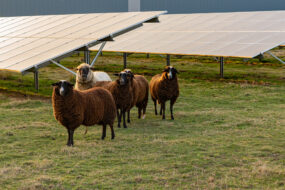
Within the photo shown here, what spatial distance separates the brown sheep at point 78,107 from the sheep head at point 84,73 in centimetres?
263

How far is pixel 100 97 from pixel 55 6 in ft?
144

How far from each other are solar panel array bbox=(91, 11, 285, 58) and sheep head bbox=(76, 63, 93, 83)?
887 centimetres

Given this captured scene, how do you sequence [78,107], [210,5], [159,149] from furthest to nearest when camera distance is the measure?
[210,5] < [78,107] < [159,149]

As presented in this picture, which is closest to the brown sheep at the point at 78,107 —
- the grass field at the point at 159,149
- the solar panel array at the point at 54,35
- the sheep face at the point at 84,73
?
the grass field at the point at 159,149

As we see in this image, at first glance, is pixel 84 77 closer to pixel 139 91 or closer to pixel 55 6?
pixel 139 91

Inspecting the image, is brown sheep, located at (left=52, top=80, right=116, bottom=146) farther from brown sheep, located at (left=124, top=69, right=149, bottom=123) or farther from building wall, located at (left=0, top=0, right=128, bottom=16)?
building wall, located at (left=0, top=0, right=128, bottom=16)

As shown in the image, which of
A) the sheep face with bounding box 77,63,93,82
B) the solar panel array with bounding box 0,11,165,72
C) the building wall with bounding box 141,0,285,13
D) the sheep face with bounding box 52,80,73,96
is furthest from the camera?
the building wall with bounding box 141,0,285,13

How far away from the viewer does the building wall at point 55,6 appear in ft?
168

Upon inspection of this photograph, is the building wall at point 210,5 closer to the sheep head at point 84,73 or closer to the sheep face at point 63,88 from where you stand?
A: the sheep head at point 84,73

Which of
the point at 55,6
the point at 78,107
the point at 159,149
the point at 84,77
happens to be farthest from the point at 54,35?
the point at 55,6

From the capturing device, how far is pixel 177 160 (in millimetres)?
8164

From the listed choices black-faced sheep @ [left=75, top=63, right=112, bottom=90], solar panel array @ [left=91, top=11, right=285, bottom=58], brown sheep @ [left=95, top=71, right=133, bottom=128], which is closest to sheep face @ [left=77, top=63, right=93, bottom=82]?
black-faced sheep @ [left=75, top=63, right=112, bottom=90]

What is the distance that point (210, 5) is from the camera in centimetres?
5016

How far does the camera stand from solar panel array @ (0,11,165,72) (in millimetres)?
17062
